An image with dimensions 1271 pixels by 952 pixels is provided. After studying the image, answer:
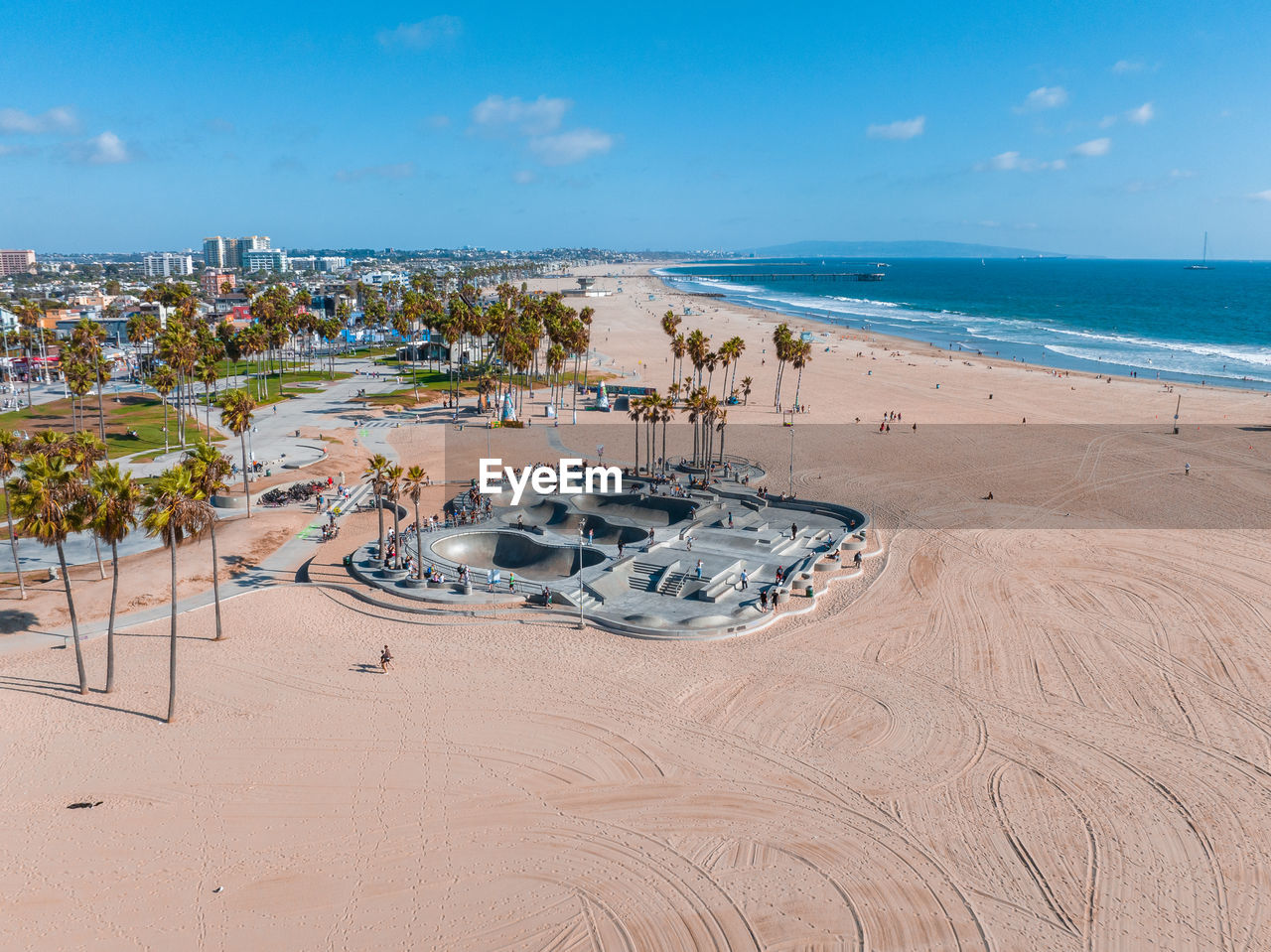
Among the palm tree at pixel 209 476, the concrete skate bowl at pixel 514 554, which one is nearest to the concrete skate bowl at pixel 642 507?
the concrete skate bowl at pixel 514 554

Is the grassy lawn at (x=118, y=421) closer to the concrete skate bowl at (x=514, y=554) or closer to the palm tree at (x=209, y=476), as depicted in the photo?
the concrete skate bowl at (x=514, y=554)

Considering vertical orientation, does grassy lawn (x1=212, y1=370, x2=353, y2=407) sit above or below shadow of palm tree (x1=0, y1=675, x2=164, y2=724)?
above

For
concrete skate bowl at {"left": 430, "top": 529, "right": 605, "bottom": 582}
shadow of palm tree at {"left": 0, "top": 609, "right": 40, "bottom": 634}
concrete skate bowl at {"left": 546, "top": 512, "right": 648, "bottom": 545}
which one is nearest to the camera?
shadow of palm tree at {"left": 0, "top": 609, "right": 40, "bottom": 634}

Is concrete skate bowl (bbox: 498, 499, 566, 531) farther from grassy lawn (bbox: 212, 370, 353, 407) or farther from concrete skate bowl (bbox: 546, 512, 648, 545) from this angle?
grassy lawn (bbox: 212, 370, 353, 407)

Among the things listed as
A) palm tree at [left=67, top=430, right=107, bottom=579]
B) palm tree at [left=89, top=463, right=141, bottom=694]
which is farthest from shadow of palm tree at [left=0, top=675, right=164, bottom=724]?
palm tree at [left=67, top=430, right=107, bottom=579]

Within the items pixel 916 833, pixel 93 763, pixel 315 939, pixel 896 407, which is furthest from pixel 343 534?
pixel 896 407

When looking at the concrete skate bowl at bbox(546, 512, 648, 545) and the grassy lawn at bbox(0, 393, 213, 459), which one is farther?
the grassy lawn at bbox(0, 393, 213, 459)
